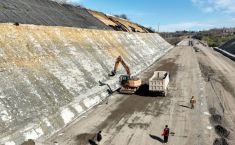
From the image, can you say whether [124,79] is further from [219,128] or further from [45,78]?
[219,128]

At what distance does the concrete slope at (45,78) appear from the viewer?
22922 mm

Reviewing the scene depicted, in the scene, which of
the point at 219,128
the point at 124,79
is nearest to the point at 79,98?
the point at 124,79

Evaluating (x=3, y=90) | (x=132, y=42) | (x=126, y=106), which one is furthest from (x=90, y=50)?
(x=132, y=42)

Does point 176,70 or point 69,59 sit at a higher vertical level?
point 69,59

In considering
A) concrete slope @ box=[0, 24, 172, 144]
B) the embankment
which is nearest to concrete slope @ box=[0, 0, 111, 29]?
concrete slope @ box=[0, 24, 172, 144]

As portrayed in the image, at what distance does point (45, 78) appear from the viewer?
2922 cm

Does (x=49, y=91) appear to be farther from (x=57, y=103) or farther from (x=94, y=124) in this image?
(x=94, y=124)

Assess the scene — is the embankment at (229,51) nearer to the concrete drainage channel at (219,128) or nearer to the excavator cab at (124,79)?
the excavator cab at (124,79)

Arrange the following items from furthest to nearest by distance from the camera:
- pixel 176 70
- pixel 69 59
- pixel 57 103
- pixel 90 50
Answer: pixel 176 70, pixel 90 50, pixel 69 59, pixel 57 103

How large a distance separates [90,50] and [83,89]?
38.5 ft

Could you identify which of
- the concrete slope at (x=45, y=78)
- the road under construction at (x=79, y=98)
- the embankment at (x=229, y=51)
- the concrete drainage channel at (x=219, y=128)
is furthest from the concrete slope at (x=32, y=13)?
the embankment at (x=229, y=51)

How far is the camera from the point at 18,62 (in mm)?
28031

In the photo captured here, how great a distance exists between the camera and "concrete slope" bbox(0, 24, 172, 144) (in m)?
22.9

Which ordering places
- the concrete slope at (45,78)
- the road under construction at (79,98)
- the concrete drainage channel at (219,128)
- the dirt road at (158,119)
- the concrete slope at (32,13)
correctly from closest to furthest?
the concrete drainage channel at (219,128)
the dirt road at (158,119)
the road under construction at (79,98)
the concrete slope at (45,78)
the concrete slope at (32,13)
